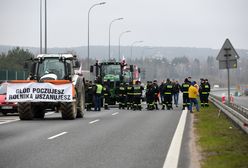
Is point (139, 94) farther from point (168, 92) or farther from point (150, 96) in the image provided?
point (168, 92)

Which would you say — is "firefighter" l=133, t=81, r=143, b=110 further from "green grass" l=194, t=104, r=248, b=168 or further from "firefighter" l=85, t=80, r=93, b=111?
"green grass" l=194, t=104, r=248, b=168

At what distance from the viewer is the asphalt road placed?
11125 millimetres

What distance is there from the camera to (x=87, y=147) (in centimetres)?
1382

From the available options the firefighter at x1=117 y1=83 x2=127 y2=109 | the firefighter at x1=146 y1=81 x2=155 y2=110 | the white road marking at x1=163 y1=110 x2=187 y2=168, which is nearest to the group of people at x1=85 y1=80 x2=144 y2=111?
the firefighter at x1=117 y1=83 x2=127 y2=109

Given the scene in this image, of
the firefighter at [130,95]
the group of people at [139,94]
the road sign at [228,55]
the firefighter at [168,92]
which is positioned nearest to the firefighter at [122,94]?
the group of people at [139,94]

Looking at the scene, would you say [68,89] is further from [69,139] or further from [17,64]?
[17,64]

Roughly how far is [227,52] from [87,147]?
495 inches

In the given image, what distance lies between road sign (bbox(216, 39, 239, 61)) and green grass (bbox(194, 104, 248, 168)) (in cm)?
501

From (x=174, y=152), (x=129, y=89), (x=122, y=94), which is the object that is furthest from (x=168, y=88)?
(x=174, y=152)

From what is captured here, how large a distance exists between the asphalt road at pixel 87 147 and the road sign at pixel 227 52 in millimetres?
6145

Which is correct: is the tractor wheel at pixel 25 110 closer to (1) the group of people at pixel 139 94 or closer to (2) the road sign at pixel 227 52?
(2) the road sign at pixel 227 52

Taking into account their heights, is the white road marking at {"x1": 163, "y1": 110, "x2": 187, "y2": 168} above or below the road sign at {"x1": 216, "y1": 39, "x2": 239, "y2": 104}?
below

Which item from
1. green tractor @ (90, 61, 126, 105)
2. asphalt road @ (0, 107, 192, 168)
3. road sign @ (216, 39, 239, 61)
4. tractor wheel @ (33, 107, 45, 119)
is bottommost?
asphalt road @ (0, 107, 192, 168)

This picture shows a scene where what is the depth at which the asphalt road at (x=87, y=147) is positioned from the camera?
11.1 metres
